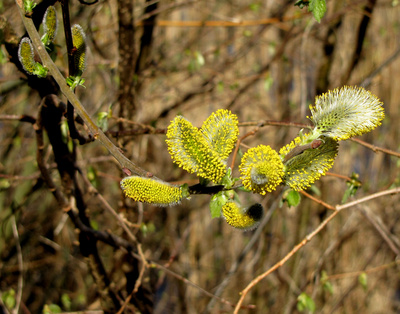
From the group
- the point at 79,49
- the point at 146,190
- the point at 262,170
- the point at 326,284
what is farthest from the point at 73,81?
the point at 326,284

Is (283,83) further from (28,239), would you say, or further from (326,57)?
(28,239)

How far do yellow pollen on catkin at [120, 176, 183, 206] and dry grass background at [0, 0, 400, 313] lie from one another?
177 cm

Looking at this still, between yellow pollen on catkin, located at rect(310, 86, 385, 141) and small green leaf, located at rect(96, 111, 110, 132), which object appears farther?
small green leaf, located at rect(96, 111, 110, 132)

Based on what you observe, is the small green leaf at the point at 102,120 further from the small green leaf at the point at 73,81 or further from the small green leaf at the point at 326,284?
the small green leaf at the point at 326,284

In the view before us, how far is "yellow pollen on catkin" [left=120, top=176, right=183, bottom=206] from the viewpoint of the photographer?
28.7 inches

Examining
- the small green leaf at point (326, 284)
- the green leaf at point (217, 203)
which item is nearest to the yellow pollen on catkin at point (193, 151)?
the green leaf at point (217, 203)

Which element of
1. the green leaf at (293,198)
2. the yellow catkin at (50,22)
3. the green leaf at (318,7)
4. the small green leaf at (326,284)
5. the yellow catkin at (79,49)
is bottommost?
the small green leaf at (326,284)

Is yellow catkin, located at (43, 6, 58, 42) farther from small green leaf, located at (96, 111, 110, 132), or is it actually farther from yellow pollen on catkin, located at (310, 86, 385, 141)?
yellow pollen on catkin, located at (310, 86, 385, 141)

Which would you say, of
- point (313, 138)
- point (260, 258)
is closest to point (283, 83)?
point (260, 258)

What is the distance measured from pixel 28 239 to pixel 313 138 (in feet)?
7.81

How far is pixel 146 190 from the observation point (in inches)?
28.8

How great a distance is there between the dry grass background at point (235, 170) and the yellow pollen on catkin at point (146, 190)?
1.77 meters

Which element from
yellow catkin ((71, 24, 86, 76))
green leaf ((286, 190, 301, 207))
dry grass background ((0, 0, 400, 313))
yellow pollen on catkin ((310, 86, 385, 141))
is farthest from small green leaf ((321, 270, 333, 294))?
yellow catkin ((71, 24, 86, 76))

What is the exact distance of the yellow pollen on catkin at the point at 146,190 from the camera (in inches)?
28.7
